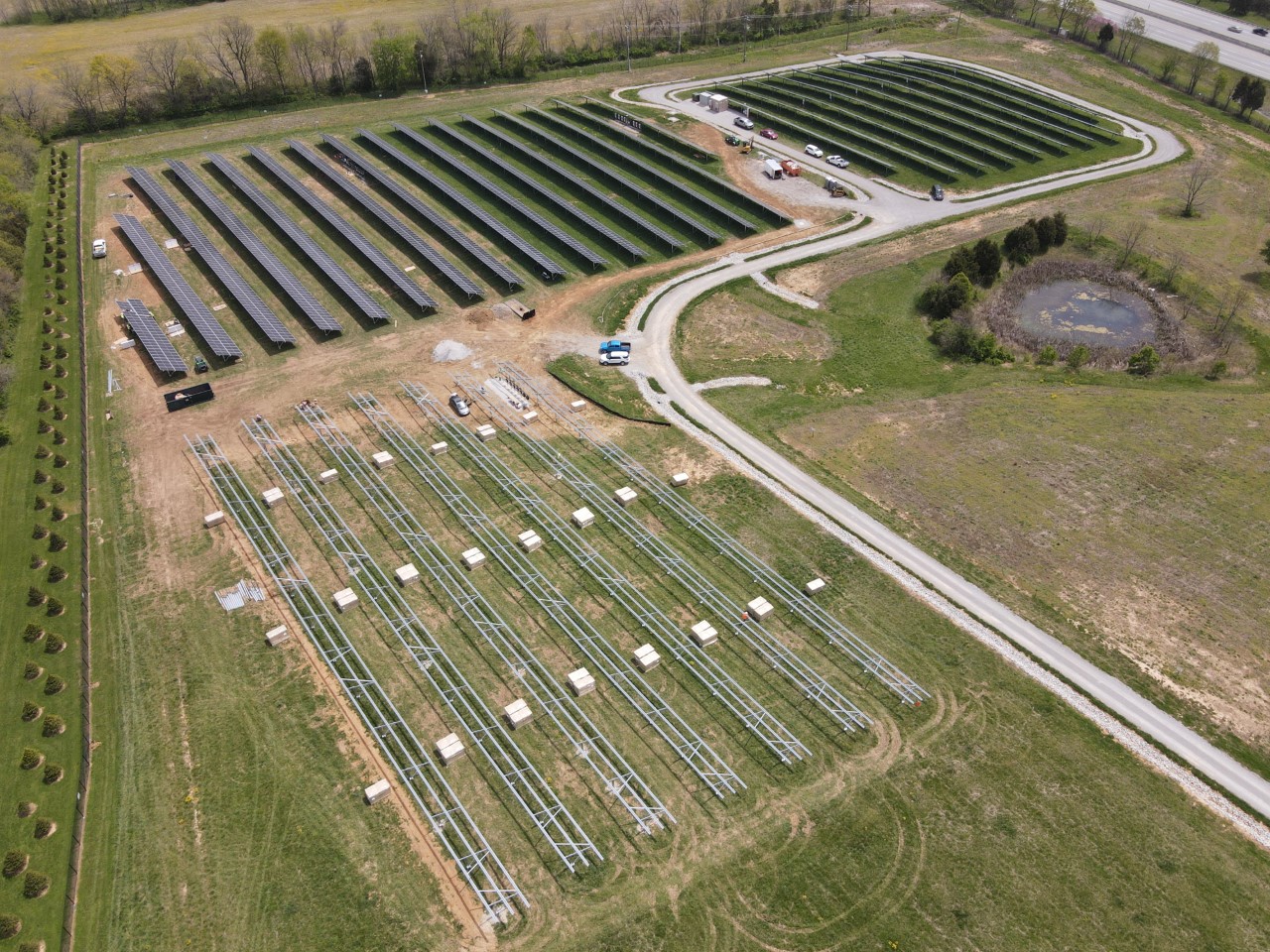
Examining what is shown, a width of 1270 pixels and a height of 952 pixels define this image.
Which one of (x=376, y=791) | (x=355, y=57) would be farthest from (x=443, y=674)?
(x=355, y=57)

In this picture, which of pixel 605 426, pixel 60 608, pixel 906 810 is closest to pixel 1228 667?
pixel 906 810

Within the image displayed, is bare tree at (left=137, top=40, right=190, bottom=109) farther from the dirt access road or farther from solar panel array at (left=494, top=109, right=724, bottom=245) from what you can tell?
the dirt access road

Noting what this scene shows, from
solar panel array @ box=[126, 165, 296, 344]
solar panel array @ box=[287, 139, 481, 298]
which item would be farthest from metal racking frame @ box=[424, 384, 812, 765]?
solar panel array @ box=[287, 139, 481, 298]

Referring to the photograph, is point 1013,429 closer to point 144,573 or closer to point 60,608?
point 144,573

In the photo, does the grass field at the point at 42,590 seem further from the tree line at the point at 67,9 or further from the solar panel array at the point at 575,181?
the tree line at the point at 67,9

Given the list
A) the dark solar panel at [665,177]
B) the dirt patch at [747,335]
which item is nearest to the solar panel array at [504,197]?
the dirt patch at [747,335]

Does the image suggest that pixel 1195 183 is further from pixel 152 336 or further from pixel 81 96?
pixel 81 96
